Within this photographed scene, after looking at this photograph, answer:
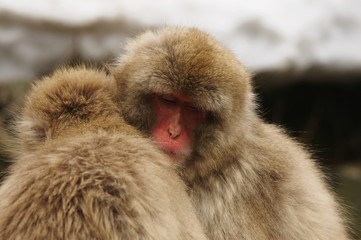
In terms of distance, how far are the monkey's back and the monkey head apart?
0.63 metres

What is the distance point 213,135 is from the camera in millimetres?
3627

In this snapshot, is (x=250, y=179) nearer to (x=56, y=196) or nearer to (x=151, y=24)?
(x=56, y=196)

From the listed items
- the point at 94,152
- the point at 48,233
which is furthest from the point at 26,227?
the point at 94,152

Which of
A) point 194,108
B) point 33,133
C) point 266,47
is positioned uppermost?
point 194,108

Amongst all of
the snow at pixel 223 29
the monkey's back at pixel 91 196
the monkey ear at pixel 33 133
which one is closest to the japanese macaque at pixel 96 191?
the monkey's back at pixel 91 196

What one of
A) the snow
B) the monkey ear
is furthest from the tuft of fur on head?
the snow

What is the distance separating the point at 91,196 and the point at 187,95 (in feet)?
3.14

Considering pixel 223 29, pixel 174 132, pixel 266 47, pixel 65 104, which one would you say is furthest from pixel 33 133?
pixel 266 47

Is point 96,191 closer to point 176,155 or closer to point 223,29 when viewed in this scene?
point 176,155

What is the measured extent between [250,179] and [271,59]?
3.10 metres

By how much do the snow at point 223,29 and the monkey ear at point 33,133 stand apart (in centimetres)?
262

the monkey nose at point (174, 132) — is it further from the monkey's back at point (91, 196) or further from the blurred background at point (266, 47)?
the blurred background at point (266, 47)

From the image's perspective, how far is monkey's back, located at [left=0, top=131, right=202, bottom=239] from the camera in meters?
2.65

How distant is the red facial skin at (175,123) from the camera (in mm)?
3471
